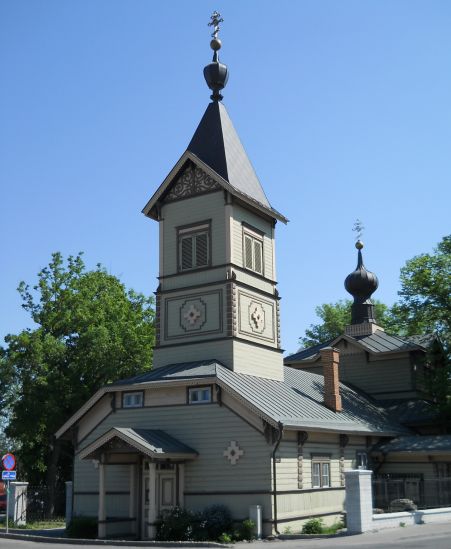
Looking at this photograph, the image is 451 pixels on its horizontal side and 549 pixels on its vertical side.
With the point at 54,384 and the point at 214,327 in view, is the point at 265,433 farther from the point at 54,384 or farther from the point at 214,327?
the point at 54,384

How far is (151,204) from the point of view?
28344 millimetres

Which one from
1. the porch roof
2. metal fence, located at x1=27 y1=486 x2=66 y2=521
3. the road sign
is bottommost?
metal fence, located at x1=27 y1=486 x2=66 y2=521

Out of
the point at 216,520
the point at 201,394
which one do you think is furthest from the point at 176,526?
the point at 201,394

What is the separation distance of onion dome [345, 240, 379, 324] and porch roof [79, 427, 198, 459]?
65.0 feet

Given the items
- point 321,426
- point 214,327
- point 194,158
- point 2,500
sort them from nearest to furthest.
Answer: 1. point 321,426
2. point 214,327
3. point 194,158
4. point 2,500

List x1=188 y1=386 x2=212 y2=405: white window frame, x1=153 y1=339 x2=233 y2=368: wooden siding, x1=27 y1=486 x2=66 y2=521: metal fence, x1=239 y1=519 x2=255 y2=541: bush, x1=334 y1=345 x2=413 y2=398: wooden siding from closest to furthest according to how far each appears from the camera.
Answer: x1=239 y1=519 x2=255 y2=541: bush, x1=188 y1=386 x2=212 y2=405: white window frame, x1=153 y1=339 x2=233 y2=368: wooden siding, x1=27 y1=486 x2=66 y2=521: metal fence, x1=334 y1=345 x2=413 y2=398: wooden siding

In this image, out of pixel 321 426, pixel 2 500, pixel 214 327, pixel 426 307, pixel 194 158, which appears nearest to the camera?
pixel 321 426

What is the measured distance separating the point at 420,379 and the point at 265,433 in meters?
16.5

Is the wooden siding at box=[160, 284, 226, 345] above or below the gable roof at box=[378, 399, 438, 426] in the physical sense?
above

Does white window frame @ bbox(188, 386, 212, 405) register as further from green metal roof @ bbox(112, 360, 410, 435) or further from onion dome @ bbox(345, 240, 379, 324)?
onion dome @ bbox(345, 240, 379, 324)

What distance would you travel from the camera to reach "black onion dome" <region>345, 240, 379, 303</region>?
134 ft

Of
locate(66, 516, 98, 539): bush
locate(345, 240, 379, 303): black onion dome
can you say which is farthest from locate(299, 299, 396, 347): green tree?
locate(66, 516, 98, 539): bush

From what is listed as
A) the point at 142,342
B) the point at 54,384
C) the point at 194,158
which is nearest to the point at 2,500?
the point at 54,384

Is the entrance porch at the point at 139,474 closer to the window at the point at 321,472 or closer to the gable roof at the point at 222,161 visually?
the window at the point at 321,472
